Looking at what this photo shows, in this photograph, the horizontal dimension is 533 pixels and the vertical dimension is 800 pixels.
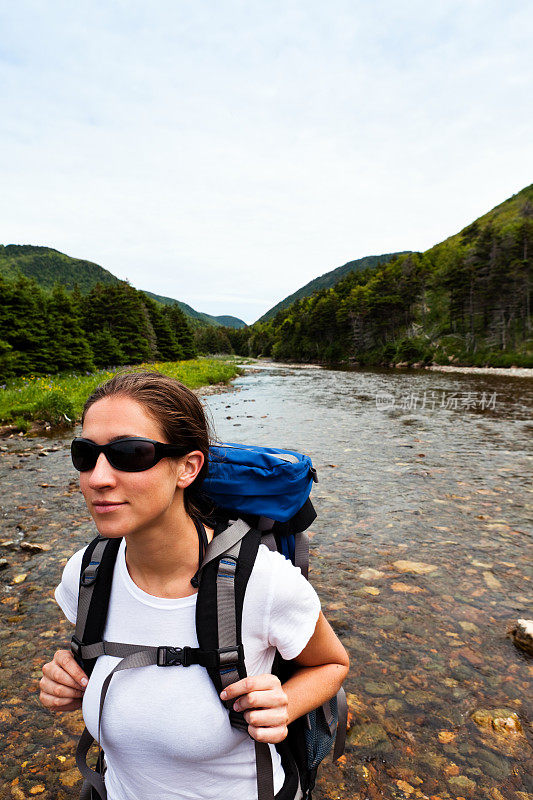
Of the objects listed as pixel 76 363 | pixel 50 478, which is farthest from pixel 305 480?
pixel 76 363

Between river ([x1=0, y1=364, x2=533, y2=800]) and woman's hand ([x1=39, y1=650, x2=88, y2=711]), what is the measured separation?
1.50 m

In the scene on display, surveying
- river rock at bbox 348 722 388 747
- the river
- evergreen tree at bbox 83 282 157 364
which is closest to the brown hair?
the river

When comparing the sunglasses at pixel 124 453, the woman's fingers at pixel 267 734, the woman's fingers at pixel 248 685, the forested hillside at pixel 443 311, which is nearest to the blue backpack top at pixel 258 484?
the sunglasses at pixel 124 453

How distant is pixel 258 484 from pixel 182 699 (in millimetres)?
855

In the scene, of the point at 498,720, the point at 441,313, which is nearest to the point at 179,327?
the point at 441,313

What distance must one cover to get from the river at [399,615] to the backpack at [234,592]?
3.27 feet

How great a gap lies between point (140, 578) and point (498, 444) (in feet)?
41.1

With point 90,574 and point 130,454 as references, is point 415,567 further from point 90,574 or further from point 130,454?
point 130,454

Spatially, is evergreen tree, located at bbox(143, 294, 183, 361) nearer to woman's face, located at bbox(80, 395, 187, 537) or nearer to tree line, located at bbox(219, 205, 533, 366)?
tree line, located at bbox(219, 205, 533, 366)

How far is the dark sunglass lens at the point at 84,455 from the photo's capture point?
1587 mm

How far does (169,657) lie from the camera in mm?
1490

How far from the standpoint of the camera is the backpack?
1479mm

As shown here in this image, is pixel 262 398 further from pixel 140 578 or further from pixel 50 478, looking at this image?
pixel 140 578

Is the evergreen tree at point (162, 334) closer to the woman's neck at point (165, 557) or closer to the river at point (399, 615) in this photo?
the river at point (399, 615)
